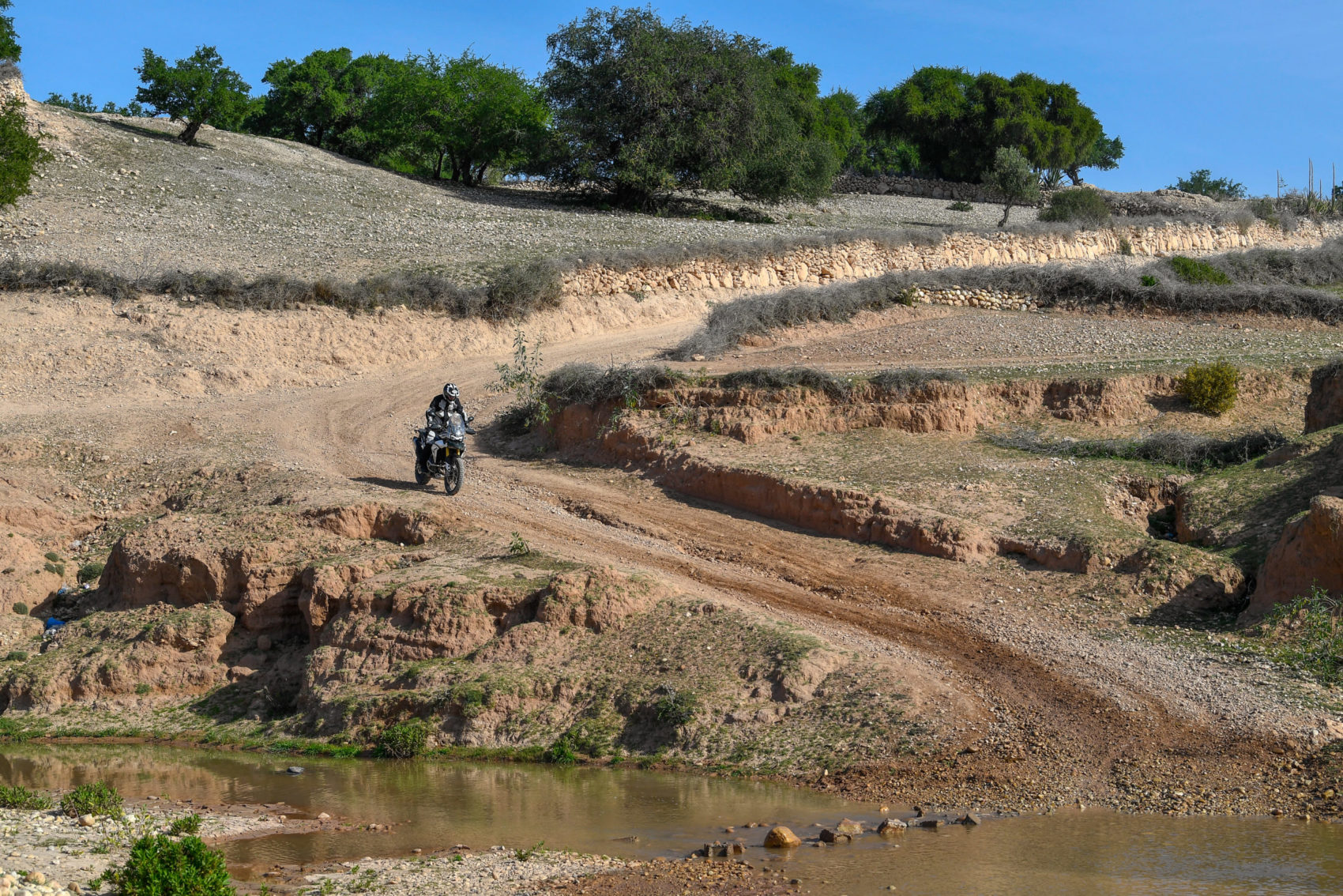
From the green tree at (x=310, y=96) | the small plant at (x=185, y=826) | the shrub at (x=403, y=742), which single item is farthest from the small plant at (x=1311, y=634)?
the green tree at (x=310, y=96)

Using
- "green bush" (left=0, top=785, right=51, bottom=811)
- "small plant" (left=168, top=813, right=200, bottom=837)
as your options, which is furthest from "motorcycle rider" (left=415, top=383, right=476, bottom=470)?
"small plant" (left=168, top=813, right=200, bottom=837)

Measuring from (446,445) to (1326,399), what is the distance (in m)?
13.8

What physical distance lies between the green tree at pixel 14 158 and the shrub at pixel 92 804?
2262cm

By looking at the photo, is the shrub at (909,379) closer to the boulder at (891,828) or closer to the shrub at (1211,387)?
the shrub at (1211,387)

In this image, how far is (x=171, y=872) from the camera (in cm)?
805

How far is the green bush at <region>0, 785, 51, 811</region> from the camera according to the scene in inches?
420

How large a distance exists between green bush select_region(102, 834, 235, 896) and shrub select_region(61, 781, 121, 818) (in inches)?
80.5

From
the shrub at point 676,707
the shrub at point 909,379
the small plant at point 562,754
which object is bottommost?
the small plant at point 562,754

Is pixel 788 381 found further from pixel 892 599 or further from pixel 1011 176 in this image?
pixel 1011 176

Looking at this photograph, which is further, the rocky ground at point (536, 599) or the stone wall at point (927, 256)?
the stone wall at point (927, 256)

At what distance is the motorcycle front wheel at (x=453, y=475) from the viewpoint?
59.3 ft

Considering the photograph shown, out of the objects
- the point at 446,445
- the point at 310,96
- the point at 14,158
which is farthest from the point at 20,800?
the point at 310,96

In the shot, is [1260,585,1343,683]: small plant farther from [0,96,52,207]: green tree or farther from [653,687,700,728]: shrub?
[0,96,52,207]: green tree

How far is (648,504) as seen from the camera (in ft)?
60.7
